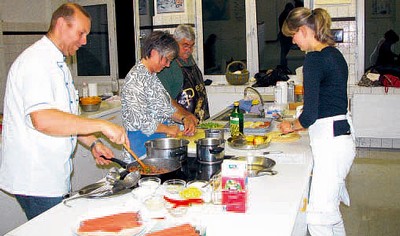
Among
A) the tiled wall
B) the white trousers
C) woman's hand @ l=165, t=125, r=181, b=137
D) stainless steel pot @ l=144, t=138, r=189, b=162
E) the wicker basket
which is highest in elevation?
the tiled wall

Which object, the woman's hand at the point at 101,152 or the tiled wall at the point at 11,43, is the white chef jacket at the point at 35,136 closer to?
the woman's hand at the point at 101,152

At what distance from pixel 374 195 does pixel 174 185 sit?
9.79ft

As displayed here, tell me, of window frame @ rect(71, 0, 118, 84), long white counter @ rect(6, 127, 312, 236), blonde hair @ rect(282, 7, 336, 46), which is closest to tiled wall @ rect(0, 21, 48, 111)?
window frame @ rect(71, 0, 118, 84)

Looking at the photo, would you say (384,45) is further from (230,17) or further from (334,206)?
(334,206)

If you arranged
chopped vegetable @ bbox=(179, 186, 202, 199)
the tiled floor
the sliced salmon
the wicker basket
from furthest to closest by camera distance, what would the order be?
1. the wicker basket
2. the tiled floor
3. chopped vegetable @ bbox=(179, 186, 202, 199)
4. the sliced salmon

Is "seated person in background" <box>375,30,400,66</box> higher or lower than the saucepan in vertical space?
higher

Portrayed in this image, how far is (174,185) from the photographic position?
2.00 metres

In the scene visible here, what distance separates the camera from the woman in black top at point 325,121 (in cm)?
245

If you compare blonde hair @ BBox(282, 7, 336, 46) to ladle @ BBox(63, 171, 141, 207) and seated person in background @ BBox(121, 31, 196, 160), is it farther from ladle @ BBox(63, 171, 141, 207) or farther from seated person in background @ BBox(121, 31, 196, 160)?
ladle @ BBox(63, 171, 141, 207)

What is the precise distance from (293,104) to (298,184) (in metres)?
2.09

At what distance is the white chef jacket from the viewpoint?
2.02 metres

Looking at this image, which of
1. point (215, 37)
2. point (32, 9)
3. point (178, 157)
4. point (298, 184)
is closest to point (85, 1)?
point (32, 9)

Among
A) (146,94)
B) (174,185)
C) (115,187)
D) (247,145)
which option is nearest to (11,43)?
(146,94)

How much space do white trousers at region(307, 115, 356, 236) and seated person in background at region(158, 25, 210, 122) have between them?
1.45 meters
